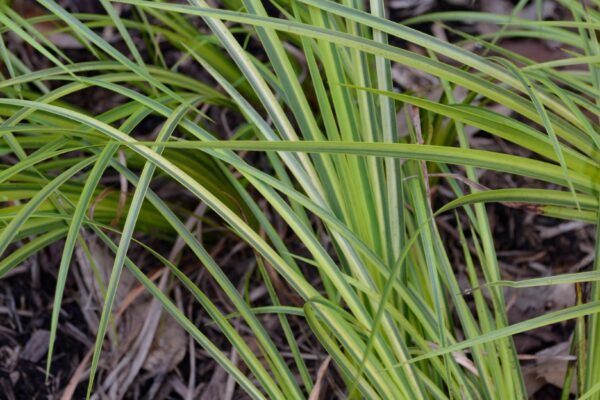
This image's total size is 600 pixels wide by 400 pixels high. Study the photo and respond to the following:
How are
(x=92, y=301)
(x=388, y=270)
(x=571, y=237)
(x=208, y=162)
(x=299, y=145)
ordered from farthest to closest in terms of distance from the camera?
(x=571, y=237) → (x=92, y=301) → (x=208, y=162) → (x=388, y=270) → (x=299, y=145)

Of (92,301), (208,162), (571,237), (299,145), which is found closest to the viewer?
(299,145)

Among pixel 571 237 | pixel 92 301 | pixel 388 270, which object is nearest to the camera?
pixel 388 270

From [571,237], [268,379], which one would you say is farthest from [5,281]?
[571,237]

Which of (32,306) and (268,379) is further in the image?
(32,306)

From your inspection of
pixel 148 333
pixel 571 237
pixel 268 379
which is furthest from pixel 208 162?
pixel 571 237

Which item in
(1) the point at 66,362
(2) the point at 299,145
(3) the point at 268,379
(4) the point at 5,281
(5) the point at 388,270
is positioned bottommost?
(1) the point at 66,362

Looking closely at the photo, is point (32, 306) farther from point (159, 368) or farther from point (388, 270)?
point (388, 270)

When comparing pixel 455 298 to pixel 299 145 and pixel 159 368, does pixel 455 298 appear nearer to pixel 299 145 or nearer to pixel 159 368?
pixel 299 145

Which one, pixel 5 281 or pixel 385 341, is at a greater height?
pixel 385 341

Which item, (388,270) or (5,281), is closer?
(388,270)
